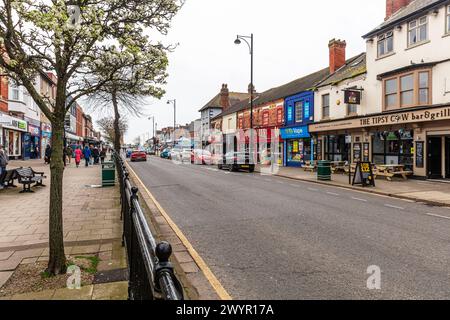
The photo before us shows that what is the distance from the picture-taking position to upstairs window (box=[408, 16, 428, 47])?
17672 millimetres

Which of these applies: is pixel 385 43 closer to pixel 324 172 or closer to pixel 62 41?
pixel 324 172

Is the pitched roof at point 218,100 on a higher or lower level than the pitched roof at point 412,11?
higher

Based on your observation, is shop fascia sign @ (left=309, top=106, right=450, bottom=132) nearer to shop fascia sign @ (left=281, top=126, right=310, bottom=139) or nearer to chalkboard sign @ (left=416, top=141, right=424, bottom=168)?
chalkboard sign @ (left=416, top=141, right=424, bottom=168)

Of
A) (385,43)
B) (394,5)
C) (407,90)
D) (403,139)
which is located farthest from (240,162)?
(394,5)

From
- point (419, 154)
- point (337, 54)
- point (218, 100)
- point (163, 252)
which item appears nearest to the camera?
point (163, 252)

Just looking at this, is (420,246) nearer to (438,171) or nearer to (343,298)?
(343,298)

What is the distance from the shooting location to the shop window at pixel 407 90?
17.5 m

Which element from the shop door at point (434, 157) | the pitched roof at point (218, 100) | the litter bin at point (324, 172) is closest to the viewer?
the shop door at point (434, 157)

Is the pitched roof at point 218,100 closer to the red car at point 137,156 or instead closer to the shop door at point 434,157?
the red car at point 137,156

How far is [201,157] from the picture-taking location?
35062 millimetres

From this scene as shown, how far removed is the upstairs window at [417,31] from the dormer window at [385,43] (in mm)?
1243

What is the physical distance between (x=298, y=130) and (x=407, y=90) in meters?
11.3

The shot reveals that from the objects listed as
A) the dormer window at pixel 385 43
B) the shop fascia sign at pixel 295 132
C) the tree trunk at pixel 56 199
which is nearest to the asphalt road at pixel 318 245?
the tree trunk at pixel 56 199
